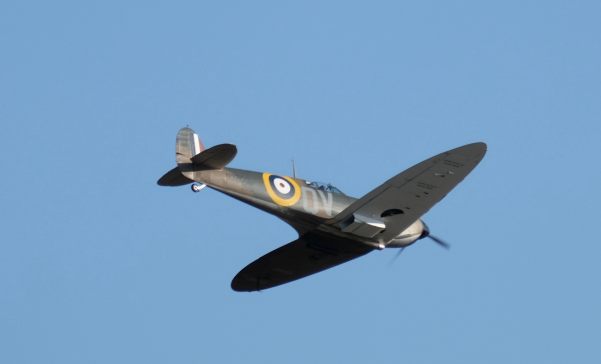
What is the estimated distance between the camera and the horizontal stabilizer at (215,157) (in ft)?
106

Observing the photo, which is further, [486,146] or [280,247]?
[280,247]

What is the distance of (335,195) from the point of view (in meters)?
34.3

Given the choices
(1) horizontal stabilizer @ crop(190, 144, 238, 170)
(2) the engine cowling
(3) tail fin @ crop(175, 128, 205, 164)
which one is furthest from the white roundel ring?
(2) the engine cowling

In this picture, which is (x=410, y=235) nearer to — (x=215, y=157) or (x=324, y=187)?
(x=324, y=187)

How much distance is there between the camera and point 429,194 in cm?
3369

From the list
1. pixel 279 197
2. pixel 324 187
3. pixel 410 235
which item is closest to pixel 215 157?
pixel 279 197

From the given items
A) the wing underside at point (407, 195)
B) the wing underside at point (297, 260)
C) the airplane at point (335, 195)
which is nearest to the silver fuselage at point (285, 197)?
the airplane at point (335, 195)

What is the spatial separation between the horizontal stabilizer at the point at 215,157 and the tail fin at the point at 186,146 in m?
0.29

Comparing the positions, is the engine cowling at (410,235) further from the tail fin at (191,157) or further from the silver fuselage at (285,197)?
A: the tail fin at (191,157)

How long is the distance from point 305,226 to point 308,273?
3.20 metres

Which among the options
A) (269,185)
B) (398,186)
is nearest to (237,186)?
(269,185)

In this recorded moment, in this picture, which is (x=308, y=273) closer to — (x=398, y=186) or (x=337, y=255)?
(x=337, y=255)

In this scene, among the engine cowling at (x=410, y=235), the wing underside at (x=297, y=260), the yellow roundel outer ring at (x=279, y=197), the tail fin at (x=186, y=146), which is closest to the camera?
the tail fin at (x=186, y=146)

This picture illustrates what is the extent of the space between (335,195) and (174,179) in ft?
12.0
